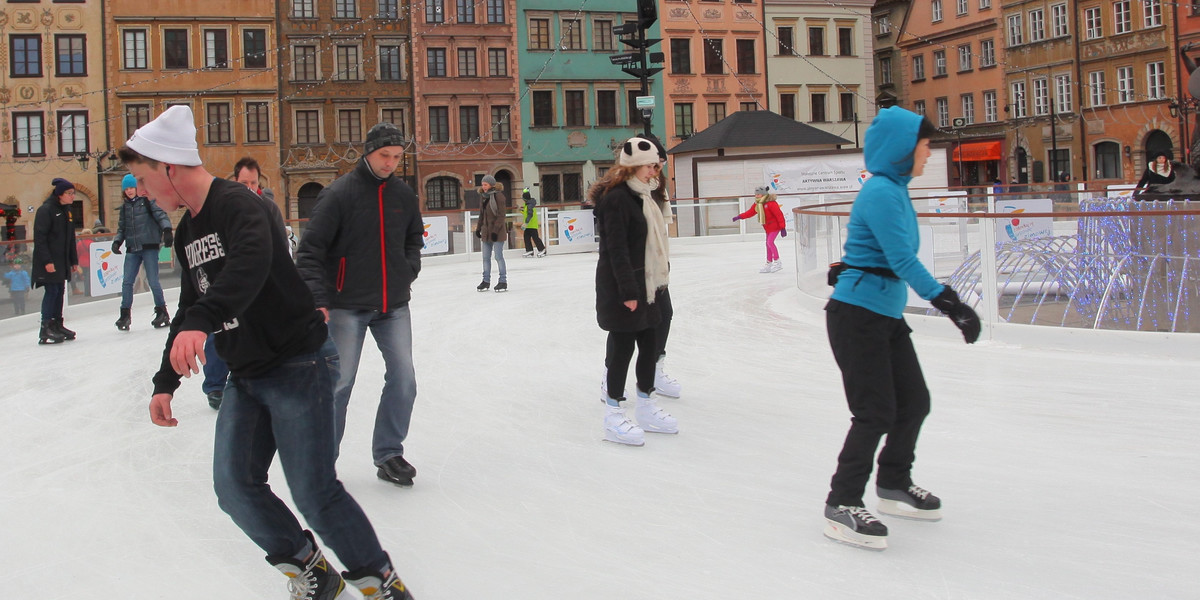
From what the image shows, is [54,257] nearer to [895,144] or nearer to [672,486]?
[672,486]

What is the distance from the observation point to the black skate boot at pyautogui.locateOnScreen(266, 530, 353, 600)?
11.2ft

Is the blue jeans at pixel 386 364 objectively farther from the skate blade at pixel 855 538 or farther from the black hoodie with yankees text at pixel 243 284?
the skate blade at pixel 855 538

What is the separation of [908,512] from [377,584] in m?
2.15

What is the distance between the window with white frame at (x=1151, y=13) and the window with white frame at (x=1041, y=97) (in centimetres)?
526

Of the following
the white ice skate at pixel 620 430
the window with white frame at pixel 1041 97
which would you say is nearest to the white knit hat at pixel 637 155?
the white ice skate at pixel 620 430

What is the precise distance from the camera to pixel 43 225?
10859mm

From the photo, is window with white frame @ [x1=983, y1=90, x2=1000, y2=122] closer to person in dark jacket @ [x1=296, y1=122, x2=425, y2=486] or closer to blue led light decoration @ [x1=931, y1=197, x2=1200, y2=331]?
blue led light decoration @ [x1=931, y1=197, x2=1200, y2=331]

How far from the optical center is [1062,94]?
151 ft

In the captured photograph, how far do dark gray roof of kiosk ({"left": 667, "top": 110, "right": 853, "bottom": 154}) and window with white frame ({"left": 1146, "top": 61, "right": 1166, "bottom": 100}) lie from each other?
15.5 metres

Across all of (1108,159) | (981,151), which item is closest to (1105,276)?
(1108,159)

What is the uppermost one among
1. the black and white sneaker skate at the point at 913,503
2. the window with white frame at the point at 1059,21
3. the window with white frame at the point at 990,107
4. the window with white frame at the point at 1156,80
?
the window with white frame at the point at 1059,21

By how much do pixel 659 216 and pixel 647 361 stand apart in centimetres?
78

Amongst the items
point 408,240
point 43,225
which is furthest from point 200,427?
point 43,225

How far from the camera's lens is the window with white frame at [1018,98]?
48.3 metres
